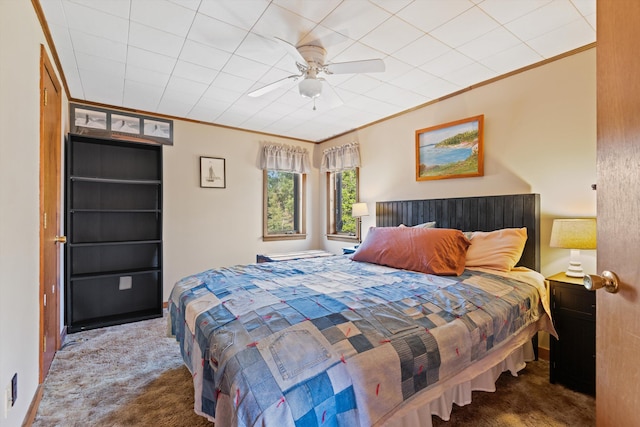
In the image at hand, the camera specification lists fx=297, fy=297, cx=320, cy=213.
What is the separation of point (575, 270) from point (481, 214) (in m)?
0.88

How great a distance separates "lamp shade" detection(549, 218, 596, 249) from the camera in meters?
2.11

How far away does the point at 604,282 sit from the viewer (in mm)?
802

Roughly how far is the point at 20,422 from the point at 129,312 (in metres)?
2.20

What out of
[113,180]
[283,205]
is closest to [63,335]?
[113,180]

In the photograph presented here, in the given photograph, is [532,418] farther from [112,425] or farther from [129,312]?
[129,312]

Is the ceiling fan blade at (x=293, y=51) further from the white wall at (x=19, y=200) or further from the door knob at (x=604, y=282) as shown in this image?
the door knob at (x=604, y=282)

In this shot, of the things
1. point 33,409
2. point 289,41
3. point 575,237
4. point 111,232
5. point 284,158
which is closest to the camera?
point 33,409

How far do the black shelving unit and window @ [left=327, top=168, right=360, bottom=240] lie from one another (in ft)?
8.46

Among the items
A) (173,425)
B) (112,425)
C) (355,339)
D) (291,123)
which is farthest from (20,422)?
(291,123)

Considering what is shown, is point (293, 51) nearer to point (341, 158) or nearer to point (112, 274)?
point (341, 158)

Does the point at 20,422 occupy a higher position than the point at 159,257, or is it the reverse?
the point at 159,257

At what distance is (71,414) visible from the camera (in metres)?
1.80

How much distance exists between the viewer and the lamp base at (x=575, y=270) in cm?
222

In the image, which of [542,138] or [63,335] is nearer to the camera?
[542,138]
